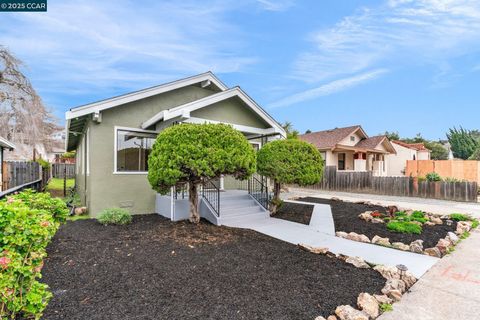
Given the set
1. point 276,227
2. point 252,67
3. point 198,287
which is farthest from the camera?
point 252,67

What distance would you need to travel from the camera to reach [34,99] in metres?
18.8

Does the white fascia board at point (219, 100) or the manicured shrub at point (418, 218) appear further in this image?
the manicured shrub at point (418, 218)

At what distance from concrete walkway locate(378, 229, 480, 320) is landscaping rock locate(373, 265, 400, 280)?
0.30 m

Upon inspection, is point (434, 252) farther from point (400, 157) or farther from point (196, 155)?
point (400, 157)

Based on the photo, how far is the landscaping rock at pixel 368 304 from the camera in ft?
10.6

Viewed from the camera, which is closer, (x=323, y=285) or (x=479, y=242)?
(x=323, y=285)

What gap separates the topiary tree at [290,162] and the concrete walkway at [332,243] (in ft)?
4.91

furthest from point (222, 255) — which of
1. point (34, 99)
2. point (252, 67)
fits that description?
point (34, 99)

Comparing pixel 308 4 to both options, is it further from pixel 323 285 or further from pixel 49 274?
pixel 49 274

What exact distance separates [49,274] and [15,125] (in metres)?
20.1

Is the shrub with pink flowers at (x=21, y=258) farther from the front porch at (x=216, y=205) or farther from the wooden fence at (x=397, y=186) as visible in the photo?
the wooden fence at (x=397, y=186)

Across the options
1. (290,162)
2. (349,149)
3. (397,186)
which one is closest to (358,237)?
(290,162)

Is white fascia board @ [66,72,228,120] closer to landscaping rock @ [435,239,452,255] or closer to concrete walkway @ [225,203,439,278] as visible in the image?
concrete walkway @ [225,203,439,278]

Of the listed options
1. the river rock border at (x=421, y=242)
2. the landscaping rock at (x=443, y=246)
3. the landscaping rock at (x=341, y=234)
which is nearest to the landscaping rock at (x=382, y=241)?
the river rock border at (x=421, y=242)
